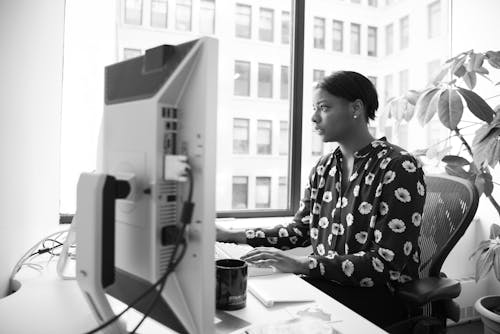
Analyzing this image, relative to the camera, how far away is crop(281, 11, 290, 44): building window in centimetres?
244

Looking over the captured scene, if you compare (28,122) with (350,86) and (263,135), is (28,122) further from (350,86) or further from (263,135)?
(263,135)

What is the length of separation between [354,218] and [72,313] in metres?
0.85

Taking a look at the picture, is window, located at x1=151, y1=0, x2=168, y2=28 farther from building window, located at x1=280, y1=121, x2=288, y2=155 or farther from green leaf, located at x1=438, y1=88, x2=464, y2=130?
green leaf, located at x1=438, y1=88, x2=464, y2=130

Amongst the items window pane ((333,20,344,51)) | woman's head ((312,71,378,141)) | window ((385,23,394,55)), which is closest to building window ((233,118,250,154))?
window pane ((333,20,344,51))

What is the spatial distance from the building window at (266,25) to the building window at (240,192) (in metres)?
1.02

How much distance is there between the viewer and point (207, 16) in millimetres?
2447

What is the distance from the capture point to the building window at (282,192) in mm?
2453

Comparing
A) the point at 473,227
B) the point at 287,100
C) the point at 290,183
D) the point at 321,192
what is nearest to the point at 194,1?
the point at 287,100

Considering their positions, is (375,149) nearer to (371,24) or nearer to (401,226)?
(401,226)

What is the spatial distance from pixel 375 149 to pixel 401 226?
316mm

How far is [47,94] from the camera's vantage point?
4.76ft

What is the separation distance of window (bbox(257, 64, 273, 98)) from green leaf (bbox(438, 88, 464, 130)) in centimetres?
142

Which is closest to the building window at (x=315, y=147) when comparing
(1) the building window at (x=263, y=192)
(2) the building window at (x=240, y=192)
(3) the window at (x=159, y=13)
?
(1) the building window at (x=263, y=192)

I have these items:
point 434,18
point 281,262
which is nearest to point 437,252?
point 281,262
